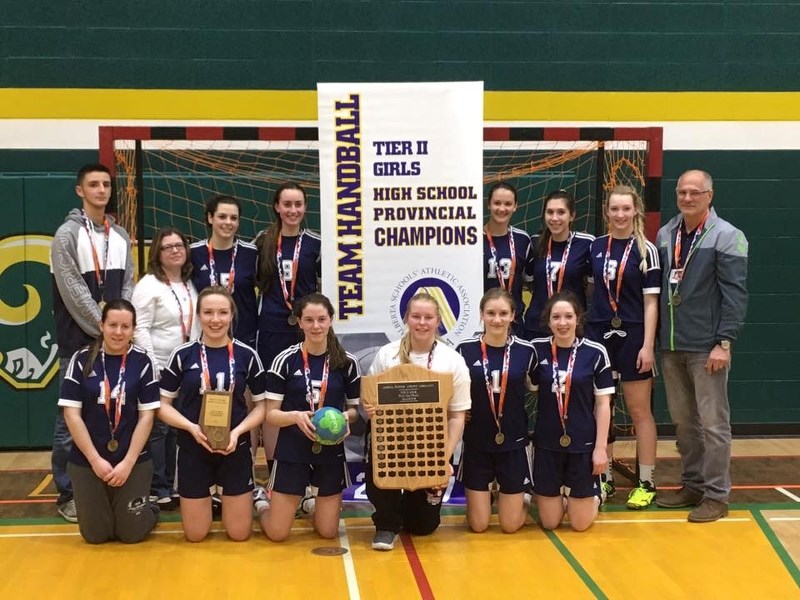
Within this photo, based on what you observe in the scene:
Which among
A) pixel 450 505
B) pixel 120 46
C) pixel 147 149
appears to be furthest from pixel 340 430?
pixel 120 46

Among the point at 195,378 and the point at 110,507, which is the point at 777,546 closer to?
the point at 195,378

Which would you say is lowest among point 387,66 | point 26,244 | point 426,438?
point 426,438

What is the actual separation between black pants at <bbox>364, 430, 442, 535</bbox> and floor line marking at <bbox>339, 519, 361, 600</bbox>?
8.2 inches

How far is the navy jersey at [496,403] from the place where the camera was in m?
5.24

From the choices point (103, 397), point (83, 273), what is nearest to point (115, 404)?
point (103, 397)

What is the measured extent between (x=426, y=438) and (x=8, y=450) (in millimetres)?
4207

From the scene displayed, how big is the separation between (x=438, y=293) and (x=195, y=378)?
1684 mm

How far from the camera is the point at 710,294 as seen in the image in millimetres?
5535

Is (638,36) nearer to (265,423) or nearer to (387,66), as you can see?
(387,66)

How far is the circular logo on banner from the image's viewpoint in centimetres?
583

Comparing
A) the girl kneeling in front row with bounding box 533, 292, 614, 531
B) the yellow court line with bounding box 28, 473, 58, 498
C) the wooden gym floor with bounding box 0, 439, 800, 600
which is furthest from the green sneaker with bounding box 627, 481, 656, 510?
the yellow court line with bounding box 28, 473, 58, 498

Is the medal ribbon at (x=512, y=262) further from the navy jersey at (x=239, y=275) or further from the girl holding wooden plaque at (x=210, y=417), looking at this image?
the girl holding wooden plaque at (x=210, y=417)

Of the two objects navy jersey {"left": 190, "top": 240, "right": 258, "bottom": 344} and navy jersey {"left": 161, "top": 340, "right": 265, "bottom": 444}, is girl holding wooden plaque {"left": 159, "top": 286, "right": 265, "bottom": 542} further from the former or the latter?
navy jersey {"left": 190, "top": 240, "right": 258, "bottom": 344}

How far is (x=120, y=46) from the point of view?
24.6ft
